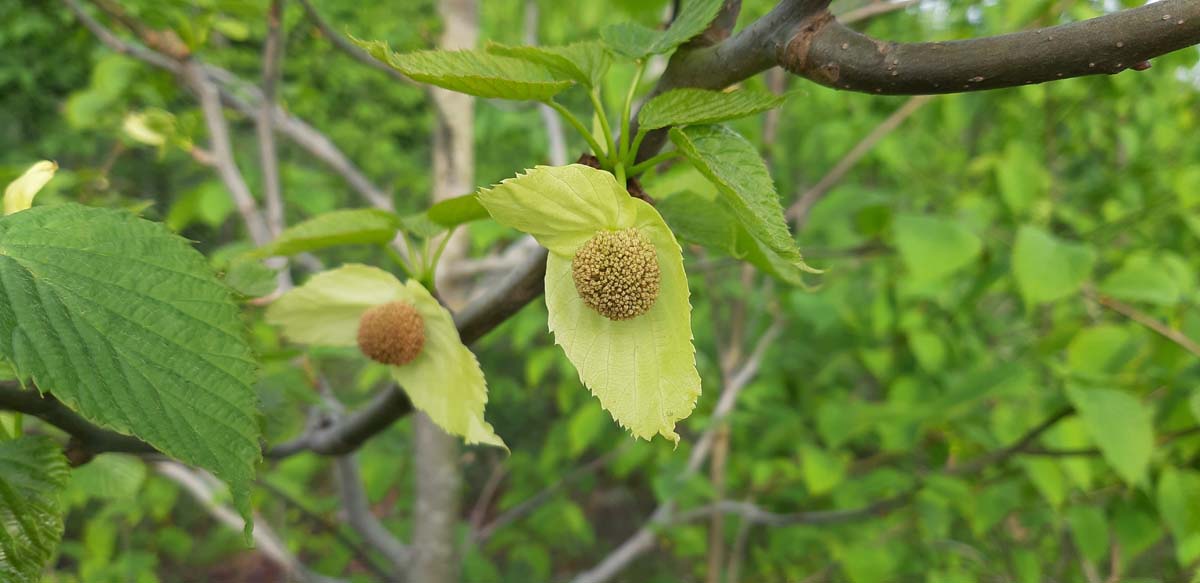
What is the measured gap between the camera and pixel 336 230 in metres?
0.39

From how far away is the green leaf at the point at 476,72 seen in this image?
265mm

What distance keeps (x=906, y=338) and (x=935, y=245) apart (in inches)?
22.5

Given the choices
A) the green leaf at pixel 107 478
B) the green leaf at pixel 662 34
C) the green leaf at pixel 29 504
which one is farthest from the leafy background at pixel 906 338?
the green leaf at pixel 29 504

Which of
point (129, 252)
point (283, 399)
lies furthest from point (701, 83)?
point (283, 399)

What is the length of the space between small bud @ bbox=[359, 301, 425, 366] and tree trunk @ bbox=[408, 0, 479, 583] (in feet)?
1.89

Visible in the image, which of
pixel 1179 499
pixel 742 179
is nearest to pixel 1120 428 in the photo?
pixel 1179 499

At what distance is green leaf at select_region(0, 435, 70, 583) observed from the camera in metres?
0.29

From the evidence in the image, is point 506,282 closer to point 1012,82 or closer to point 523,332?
point 1012,82

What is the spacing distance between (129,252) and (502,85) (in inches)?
6.7

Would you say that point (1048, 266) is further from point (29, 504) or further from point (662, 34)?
point (29, 504)

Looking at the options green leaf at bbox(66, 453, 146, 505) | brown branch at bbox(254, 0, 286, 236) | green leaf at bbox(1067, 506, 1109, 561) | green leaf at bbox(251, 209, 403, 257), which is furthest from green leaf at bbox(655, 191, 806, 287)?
green leaf at bbox(1067, 506, 1109, 561)

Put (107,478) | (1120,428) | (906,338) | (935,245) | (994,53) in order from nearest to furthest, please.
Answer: (994,53), (107,478), (1120,428), (935,245), (906,338)

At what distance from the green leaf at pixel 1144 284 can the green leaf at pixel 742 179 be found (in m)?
0.82

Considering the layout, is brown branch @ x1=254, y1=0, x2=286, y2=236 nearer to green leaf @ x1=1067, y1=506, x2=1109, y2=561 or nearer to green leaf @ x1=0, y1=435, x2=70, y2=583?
green leaf @ x1=0, y1=435, x2=70, y2=583
